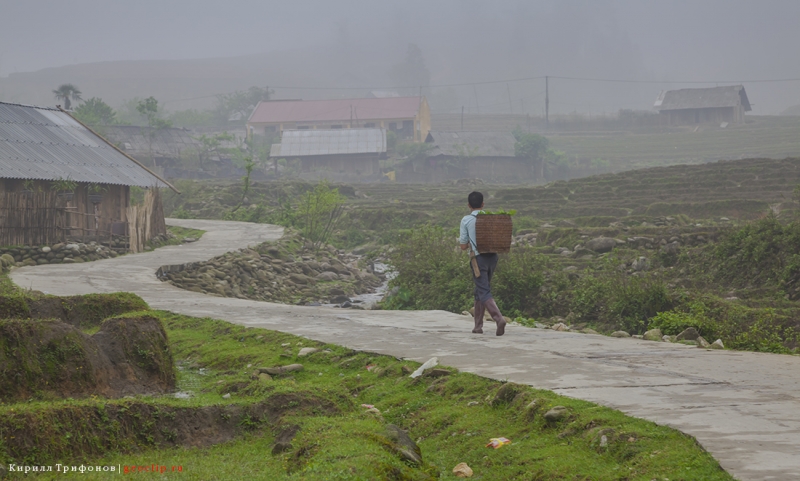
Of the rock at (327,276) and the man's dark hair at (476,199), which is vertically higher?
the man's dark hair at (476,199)

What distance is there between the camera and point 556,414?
5.72 metres

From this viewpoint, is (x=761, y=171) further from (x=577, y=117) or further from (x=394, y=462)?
(x=577, y=117)

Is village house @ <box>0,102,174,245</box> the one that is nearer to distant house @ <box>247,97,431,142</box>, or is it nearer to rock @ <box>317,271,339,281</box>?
rock @ <box>317,271,339,281</box>

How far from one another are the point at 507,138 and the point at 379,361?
216 ft

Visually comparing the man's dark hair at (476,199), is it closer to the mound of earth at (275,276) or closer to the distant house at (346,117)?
the mound of earth at (275,276)

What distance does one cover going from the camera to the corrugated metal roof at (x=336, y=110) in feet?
260

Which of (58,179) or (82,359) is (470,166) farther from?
(82,359)

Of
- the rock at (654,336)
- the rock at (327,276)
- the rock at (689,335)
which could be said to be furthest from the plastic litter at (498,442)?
the rock at (327,276)

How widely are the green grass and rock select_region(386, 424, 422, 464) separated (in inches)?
2.6

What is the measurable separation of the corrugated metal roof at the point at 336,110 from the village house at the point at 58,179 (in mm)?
A: 50217

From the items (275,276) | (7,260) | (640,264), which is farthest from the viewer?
(275,276)

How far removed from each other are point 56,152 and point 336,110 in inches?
2195

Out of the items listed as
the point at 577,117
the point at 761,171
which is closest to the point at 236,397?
the point at 761,171

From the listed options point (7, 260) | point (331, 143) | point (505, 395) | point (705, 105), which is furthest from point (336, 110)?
point (505, 395)
